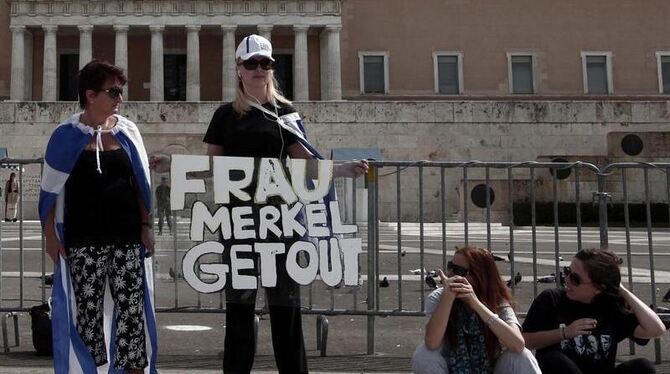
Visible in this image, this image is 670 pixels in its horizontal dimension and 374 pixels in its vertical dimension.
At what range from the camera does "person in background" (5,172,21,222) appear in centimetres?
977

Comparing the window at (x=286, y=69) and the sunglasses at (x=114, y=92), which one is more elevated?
the window at (x=286, y=69)

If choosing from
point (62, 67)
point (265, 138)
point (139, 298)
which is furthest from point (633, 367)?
point (62, 67)

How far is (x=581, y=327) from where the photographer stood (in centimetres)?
351

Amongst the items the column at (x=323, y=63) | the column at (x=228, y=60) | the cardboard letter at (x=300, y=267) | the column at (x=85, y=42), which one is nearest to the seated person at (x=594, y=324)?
the cardboard letter at (x=300, y=267)

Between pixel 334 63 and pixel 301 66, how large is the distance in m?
1.84

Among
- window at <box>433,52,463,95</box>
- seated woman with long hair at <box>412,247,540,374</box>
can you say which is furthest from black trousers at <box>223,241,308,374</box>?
window at <box>433,52,463,95</box>

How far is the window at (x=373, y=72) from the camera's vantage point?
39.2m

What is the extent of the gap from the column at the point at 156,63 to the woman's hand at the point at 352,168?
34.2m

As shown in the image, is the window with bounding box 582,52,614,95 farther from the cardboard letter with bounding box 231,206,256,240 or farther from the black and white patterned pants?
the black and white patterned pants

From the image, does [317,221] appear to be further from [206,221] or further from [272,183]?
[206,221]

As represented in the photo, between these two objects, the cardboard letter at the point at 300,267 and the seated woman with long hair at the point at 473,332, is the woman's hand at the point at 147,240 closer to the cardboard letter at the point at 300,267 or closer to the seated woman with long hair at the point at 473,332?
the cardboard letter at the point at 300,267

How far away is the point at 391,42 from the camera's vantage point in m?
39.2

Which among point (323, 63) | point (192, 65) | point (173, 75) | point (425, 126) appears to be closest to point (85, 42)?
point (173, 75)

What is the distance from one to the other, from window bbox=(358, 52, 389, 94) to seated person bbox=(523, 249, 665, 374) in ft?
118
